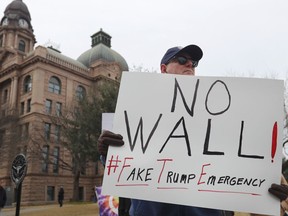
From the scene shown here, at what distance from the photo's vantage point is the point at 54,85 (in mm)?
45406

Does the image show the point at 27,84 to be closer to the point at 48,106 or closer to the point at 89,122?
the point at 48,106

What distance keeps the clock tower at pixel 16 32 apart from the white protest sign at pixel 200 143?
53.1 meters

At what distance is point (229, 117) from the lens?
1.99 metres

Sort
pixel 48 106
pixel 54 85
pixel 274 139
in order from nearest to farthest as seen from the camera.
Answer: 1. pixel 274 139
2. pixel 48 106
3. pixel 54 85

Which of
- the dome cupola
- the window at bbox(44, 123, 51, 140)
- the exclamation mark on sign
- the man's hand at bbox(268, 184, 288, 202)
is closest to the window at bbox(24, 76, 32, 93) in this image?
the window at bbox(44, 123, 51, 140)

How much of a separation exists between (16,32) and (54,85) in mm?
16284

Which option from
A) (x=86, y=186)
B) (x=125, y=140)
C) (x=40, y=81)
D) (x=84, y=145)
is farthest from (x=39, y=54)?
(x=125, y=140)

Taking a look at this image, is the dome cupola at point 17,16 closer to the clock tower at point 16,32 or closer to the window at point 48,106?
the clock tower at point 16,32

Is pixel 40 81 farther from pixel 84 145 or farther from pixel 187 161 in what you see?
pixel 187 161

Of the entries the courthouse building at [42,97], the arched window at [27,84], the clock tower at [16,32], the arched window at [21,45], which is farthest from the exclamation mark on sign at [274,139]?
the arched window at [21,45]

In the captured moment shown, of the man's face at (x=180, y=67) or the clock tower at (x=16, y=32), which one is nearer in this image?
the man's face at (x=180, y=67)

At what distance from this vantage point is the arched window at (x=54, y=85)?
147ft

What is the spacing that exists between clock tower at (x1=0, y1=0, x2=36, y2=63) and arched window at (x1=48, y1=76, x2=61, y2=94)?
1013 centimetres

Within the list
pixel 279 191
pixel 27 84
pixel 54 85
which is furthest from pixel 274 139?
pixel 27 84
